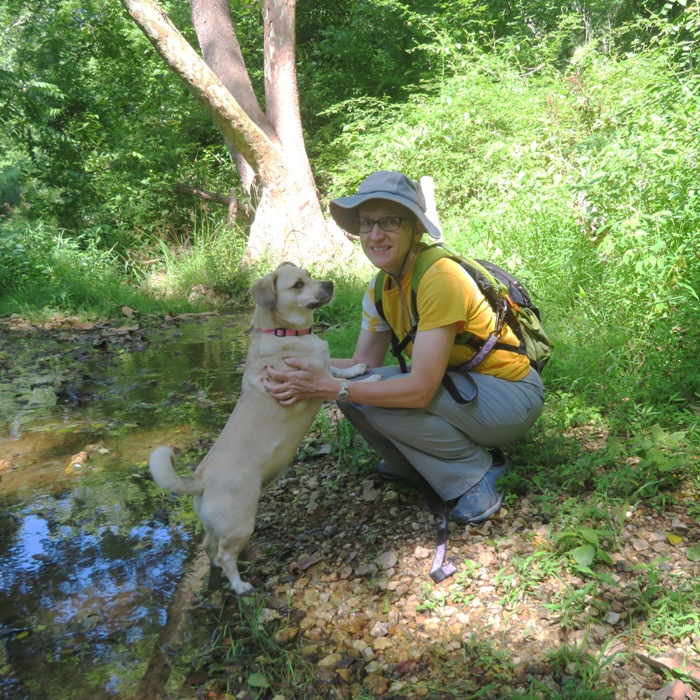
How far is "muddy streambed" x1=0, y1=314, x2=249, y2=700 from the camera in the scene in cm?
223

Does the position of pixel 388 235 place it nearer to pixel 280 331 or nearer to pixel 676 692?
pixel 280 331

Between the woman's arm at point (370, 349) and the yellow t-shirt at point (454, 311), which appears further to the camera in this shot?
the woman's arm at point (370, 349)

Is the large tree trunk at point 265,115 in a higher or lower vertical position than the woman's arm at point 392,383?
higher

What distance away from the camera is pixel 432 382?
2.48m

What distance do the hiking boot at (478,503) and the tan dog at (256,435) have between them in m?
0.81

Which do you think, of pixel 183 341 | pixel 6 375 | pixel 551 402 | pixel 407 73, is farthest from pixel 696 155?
pixel 407 73

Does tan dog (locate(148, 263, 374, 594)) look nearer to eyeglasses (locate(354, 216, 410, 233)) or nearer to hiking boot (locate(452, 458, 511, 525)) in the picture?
eyeglasses (locate(354, 216, 410, 233))

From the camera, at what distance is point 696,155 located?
3.42 meters

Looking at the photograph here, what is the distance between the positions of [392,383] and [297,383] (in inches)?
17.8

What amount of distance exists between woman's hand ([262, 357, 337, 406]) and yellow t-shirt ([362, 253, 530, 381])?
46cm

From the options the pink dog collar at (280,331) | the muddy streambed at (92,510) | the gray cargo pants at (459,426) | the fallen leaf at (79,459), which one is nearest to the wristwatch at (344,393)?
the gray cargo pants at (459,426)

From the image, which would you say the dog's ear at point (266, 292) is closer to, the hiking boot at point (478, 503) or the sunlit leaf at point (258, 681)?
the hiking boot at point (478, 503)

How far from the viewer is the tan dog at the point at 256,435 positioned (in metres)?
2.50

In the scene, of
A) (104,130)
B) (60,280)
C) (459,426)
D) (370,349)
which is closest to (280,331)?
(370,349)
